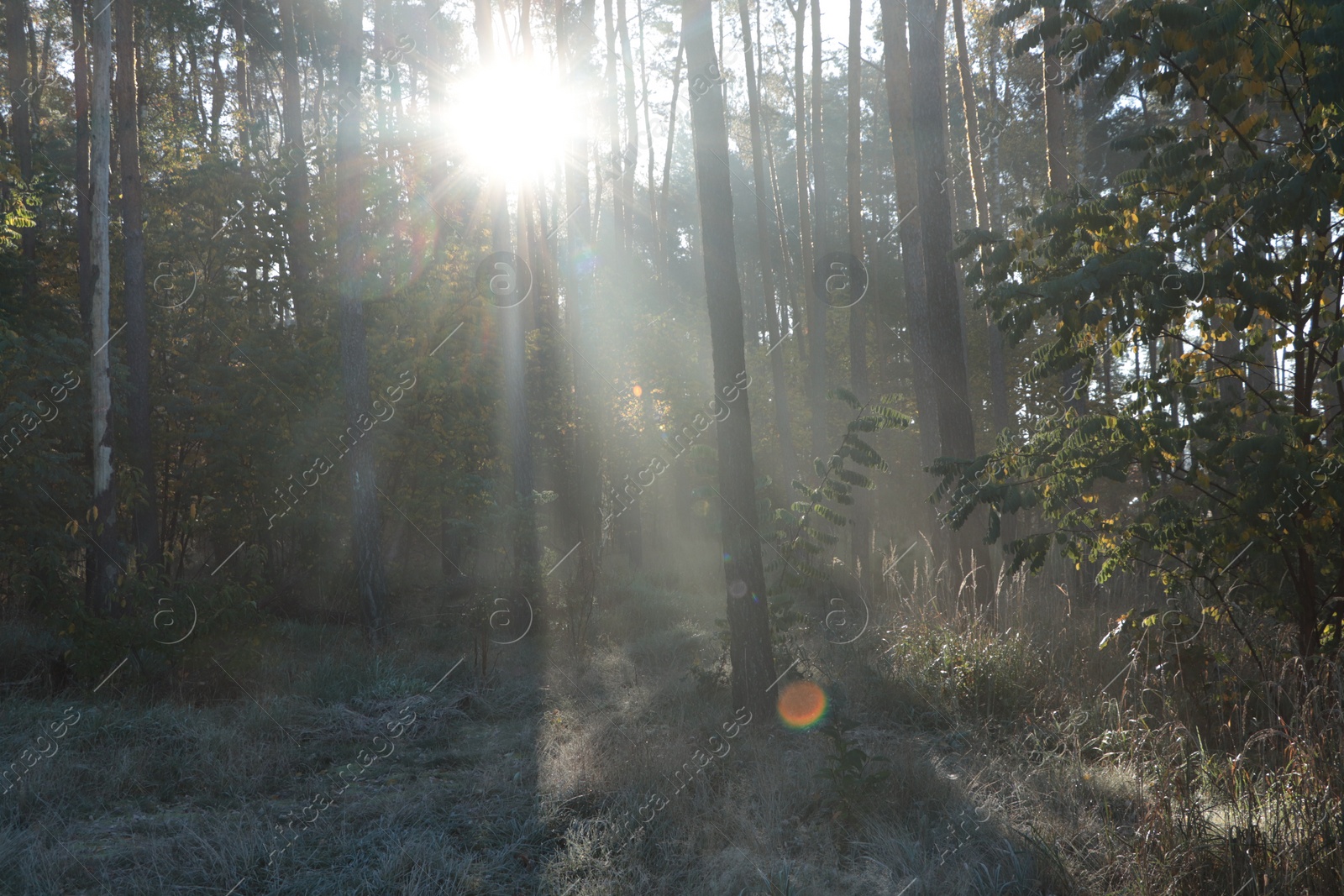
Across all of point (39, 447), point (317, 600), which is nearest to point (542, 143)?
point (317, 600)

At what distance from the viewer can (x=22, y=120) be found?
14602 millimetres

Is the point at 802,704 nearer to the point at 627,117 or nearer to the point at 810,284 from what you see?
the point at 810,284

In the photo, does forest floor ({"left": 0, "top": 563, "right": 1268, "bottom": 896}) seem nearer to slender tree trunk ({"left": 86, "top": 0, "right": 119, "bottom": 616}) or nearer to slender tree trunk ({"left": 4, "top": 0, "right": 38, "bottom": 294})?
slender tree trunk ({"left": 86, "top": 0, "right": 119, "bottom": 616})

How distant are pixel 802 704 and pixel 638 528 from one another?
1428 cm

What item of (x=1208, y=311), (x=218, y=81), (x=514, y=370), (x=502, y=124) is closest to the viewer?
(x=1208, y=311)

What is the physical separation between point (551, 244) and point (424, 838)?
18518mm

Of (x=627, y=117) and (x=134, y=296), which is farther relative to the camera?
(x=627, y=117)

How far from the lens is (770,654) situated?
6660mm

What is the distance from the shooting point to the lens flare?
6.50 m

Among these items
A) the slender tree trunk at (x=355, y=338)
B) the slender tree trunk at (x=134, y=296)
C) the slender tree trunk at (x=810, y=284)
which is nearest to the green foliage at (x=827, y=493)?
the slender tree trunk at (x=355, y=338)

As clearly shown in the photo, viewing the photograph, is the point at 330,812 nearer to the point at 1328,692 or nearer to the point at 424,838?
the point at 424,838

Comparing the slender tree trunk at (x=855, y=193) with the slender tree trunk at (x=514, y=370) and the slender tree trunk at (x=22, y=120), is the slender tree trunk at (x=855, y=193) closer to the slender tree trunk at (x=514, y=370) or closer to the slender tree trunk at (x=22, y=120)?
the slender tree trunk at (x=514, y=370)

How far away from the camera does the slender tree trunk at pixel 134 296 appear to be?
12.1 m

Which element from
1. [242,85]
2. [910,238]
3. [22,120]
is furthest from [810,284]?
[242,85]
